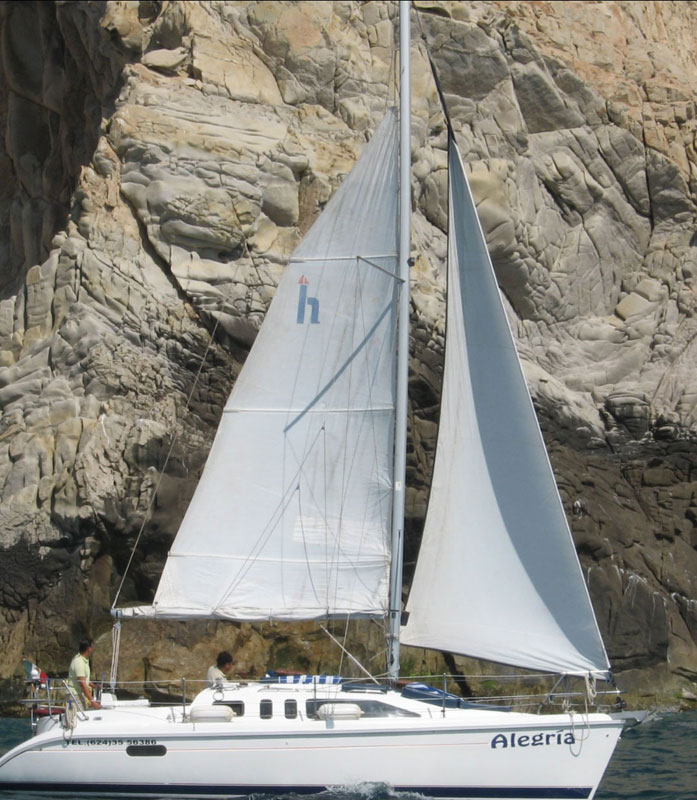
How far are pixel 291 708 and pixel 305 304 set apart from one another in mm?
4844

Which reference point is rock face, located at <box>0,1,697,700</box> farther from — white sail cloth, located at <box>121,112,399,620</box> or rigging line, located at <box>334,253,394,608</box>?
rigging line, located at <box>334,253,394,608</box>

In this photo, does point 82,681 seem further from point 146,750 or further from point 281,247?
point 281,247

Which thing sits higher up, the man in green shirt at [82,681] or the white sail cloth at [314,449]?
the white sail cloth at [314,449]

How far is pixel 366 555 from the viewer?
1343 centimetres

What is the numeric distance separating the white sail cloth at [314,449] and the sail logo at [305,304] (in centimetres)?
1

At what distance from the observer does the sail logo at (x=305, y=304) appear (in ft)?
46.8

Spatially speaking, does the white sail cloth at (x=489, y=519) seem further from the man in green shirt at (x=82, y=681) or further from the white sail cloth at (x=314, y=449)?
the man in green shirt at (x=82, y=681)

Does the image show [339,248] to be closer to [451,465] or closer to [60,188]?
[451,465]

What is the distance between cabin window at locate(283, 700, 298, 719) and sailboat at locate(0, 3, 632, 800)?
0.04ft

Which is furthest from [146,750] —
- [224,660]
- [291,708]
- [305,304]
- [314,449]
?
[305,304]

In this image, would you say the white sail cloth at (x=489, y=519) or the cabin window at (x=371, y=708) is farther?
the white sail cloth at (x=489, y=519)

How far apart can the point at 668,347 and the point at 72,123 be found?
14570mm

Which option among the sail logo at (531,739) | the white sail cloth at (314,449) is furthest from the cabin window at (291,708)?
the sail logo at (531,739)

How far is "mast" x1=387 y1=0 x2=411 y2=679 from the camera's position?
513 inches
